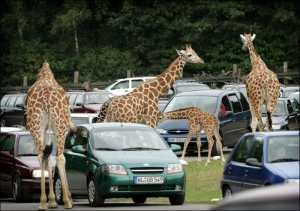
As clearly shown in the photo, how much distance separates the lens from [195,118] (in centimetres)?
2575

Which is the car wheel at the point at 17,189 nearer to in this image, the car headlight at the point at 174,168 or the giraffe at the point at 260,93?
the car headlight at the point at 174,168

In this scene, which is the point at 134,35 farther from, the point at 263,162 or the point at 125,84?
the point at 263,162

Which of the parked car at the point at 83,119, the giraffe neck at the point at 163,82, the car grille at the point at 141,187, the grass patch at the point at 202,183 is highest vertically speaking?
the giraffe neck at the point at 163,82

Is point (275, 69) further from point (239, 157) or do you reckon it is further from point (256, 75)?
point (239, 157)

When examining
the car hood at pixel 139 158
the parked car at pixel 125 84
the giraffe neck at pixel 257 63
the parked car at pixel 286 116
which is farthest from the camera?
the parked car at pixel 125 84

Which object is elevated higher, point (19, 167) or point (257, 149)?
point (257, 149)

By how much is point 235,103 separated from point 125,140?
13.3 meters

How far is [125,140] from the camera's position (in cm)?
1611

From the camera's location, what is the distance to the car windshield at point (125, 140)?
1599cm

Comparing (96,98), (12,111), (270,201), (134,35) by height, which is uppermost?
(270,201)

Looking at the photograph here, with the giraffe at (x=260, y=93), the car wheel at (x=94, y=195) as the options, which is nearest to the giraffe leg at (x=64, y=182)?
the car wheel at (x=94, y=195)

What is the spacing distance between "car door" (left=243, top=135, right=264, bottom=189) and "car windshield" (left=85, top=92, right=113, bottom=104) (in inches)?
980

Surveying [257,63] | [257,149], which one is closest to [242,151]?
[257,149]

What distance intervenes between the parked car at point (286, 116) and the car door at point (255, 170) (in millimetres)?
14757
